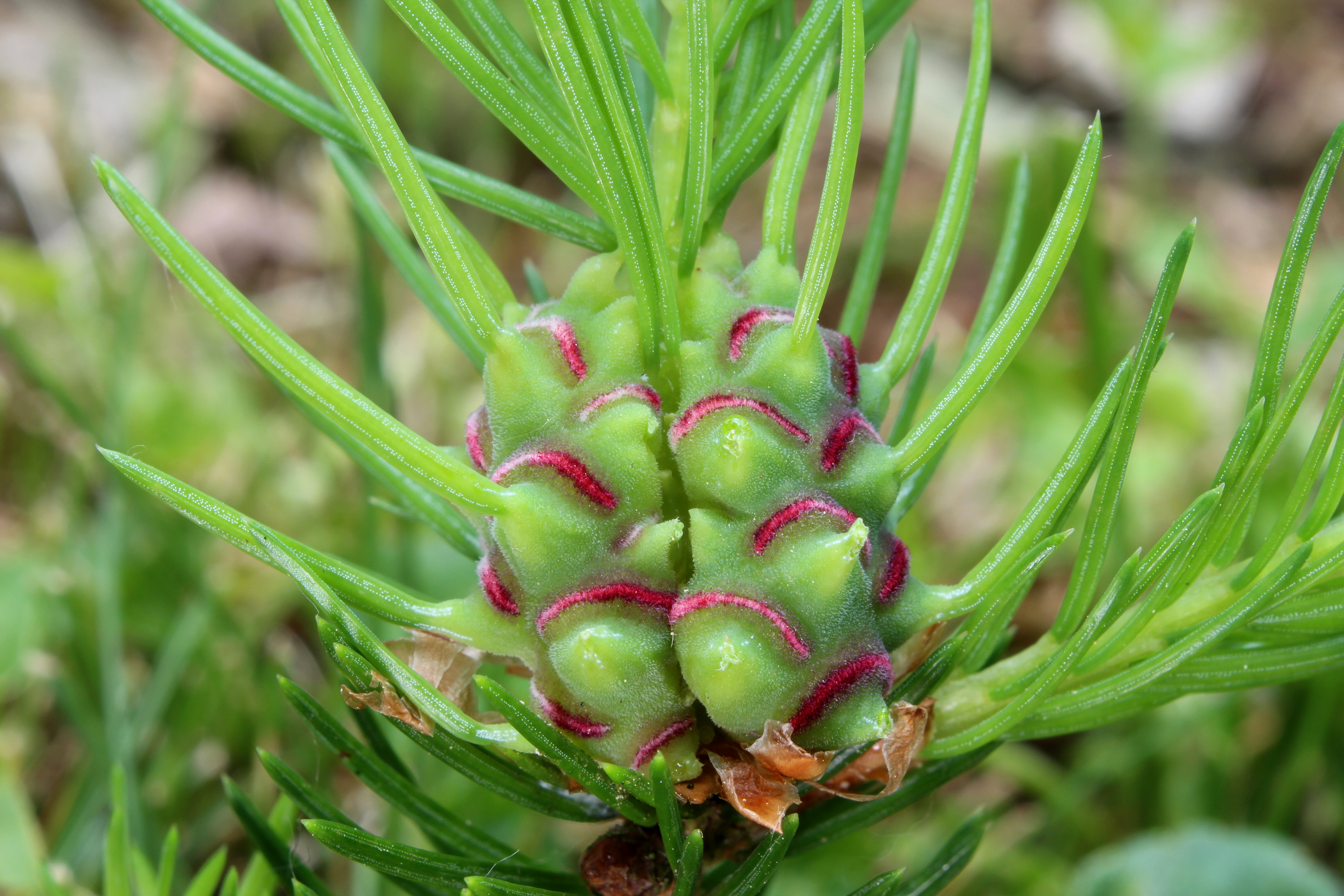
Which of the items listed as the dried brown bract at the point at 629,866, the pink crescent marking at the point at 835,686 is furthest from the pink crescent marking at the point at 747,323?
the dried brown bract at the point at 629,866

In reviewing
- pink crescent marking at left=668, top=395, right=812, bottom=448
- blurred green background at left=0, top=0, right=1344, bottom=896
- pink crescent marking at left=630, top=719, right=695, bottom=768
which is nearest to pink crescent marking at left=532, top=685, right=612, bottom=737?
pink crescent marking at left=630, top=719, right=695, bottom=768

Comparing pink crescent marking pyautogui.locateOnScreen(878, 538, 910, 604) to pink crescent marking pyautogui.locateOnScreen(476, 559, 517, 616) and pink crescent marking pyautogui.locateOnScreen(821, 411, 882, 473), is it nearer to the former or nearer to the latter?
pink crescent marking pyautogui.locateOnScreen(821, 411, 882, 473)

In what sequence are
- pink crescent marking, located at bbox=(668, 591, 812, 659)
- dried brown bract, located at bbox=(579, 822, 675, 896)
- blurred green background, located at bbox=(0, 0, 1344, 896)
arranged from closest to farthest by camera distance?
pink crescent marking, located at bbox=(668, 591, 812, 659) < dried brown bract, located at bbox=(579, 822, 675, 896) < blurred green background, located at bbox=(0, 0, 1344, 896)

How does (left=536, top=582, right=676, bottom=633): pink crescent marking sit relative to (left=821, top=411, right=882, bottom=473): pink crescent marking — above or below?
below

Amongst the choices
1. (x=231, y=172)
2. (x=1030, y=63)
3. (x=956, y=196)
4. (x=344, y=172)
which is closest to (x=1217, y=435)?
(x=1030, y=63)

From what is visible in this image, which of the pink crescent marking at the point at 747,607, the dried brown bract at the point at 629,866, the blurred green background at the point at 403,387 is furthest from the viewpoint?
the blurred green background at the point at 403,387

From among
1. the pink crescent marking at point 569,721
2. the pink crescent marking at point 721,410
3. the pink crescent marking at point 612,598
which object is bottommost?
the pink crescent marking at point 569,721

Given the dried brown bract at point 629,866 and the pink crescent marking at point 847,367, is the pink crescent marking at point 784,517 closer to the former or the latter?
the pink crescent marking at point 847,367
